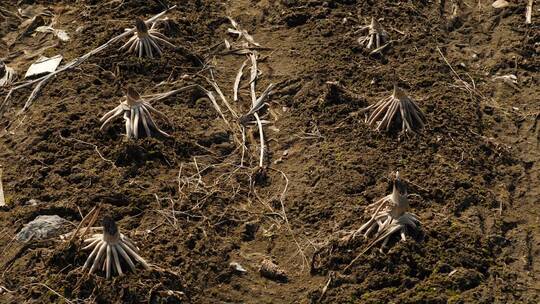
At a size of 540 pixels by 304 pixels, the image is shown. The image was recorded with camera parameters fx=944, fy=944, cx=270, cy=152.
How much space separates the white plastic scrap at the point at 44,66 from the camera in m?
8.13

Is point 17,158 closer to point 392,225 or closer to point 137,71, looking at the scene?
point 137,71

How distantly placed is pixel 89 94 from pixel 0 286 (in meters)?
2.21

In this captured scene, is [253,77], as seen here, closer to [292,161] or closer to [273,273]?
[292,161]

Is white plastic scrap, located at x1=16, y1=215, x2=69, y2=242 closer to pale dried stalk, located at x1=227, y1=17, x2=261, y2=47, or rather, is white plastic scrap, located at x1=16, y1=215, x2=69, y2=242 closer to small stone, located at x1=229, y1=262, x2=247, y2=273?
small stone, located at x1=229, y1=262, x2=247, y2=273

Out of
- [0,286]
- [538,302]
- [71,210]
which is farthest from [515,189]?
[0,286]

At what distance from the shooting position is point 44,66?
8203mm

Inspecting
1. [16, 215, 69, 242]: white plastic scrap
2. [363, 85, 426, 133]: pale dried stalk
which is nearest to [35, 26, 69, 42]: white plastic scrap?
A: [16, 215, 69, 242]: white plastic scrap

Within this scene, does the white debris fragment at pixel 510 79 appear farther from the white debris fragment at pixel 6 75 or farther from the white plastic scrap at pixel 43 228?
the white debris fragment at pixel 6 75

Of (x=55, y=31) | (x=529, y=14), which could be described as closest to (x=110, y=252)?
(x=55, y=31)

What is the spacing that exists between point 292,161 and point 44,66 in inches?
97.7

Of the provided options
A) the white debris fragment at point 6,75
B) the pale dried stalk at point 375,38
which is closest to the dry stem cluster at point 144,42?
the white debris fragment at point 6,75

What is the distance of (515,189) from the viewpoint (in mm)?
6934

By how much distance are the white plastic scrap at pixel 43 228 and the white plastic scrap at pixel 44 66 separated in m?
1.97

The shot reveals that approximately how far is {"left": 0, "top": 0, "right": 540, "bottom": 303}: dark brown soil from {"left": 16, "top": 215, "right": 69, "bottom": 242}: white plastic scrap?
3.1 inches
